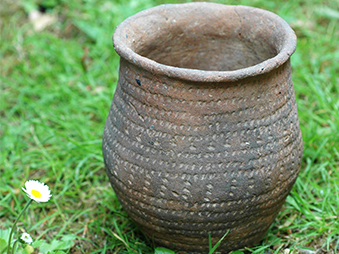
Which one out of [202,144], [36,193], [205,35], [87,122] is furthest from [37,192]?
[87,122]

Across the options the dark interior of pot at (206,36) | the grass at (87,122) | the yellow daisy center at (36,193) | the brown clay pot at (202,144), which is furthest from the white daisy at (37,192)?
the dark interior of pot at (206,36)

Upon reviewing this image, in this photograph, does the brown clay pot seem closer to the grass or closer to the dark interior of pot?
the dark interior of pot

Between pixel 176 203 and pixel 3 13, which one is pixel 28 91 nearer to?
pixel 3 13

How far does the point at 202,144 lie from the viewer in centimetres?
152

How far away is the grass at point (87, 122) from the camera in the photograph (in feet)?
6.72

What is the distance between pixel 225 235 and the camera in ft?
5.50

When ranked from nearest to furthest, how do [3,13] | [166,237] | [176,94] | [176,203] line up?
[176,94] → [176,203] → [166,237] → [3,13]

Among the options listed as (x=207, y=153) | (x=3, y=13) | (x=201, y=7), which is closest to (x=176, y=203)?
(x=207, y=153)

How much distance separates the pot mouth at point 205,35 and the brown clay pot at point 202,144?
0.01 metres

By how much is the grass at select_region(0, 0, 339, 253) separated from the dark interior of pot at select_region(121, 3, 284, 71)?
2.28 feet

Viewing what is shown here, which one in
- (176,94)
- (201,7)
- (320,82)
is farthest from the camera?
(320,82)

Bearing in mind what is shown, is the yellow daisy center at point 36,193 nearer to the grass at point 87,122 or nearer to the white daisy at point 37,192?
the white daisy at point 37,192

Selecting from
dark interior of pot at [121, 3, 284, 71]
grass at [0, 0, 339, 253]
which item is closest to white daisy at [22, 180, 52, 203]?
grass at [0, 0, 339, 253]

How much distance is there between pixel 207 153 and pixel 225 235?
14.2 inches
